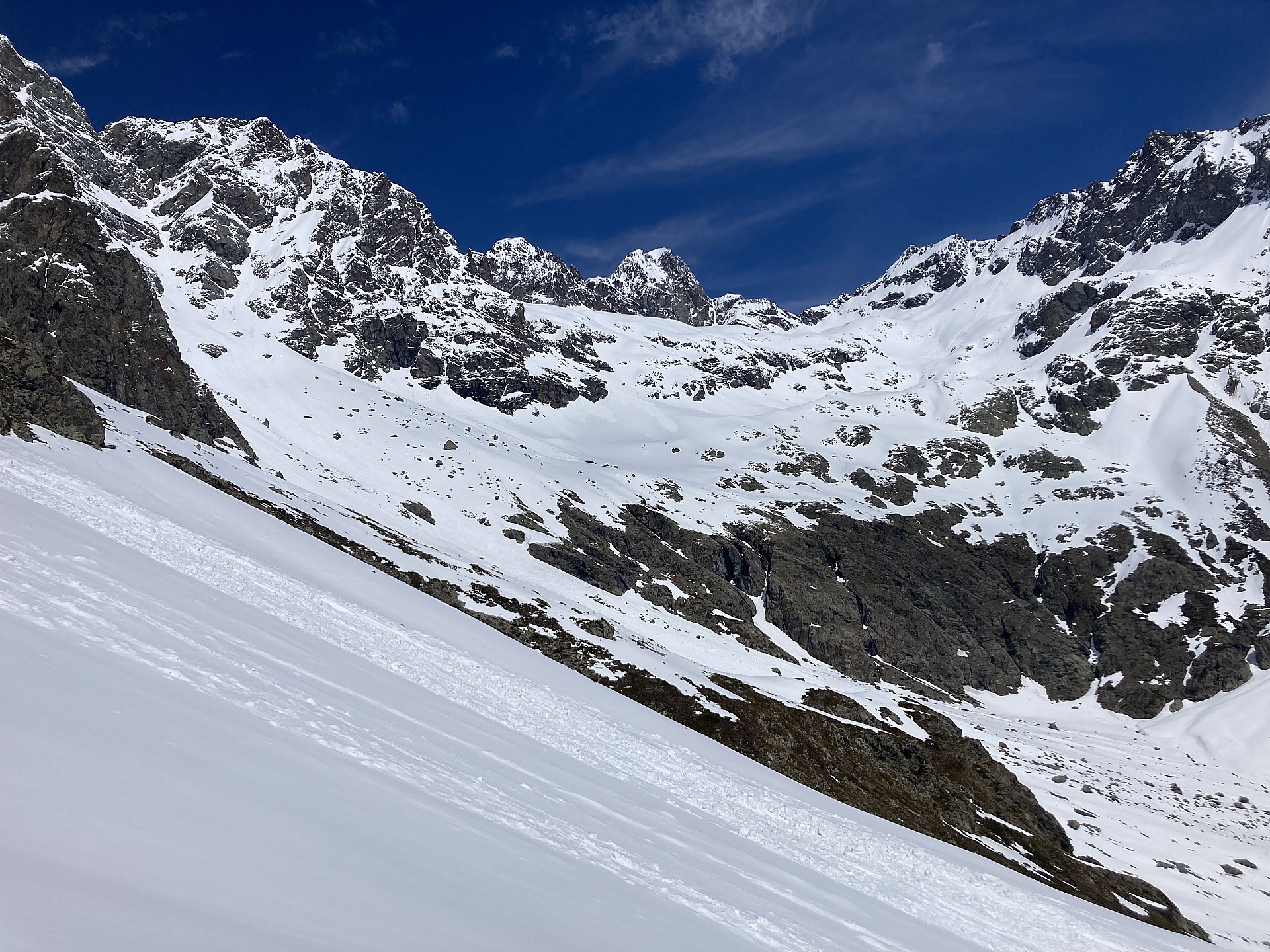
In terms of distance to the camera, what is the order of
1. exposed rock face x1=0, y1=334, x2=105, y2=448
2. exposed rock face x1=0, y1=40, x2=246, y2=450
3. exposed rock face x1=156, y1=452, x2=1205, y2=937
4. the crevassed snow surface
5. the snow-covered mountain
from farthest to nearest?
exposed rock face x1=0, y1=40, x2=246, y2=450 → exposed rock face x1=156, y1=452, x2=1205, y2=937 → exposed rock face x1=0, y1=334, x2=105, y2=448 → the snow-covered mountain → the crevassed snow surface

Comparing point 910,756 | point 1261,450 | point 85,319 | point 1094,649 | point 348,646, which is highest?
point 1261,450

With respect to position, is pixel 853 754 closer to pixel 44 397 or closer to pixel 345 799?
pixel 345 799

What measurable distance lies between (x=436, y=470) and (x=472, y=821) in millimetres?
121699

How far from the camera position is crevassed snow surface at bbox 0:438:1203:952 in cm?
596

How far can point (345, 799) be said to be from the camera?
379 inches

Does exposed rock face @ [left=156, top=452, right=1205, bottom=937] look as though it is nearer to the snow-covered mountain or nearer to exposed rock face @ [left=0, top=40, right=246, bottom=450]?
the snow-covered mountain

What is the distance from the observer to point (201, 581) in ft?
75.5

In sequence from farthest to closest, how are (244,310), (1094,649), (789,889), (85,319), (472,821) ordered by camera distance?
(244,310) → (1094,649) → (85,319) → (789,889) → (472,821)

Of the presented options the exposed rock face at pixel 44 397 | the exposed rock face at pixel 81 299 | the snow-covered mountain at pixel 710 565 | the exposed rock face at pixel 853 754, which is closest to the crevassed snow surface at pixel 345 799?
the snow-covered mountain at pixel 710 565

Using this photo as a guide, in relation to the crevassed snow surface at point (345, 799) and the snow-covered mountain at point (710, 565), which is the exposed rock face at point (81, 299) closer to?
the snow-covered mountain at point (710, 565)

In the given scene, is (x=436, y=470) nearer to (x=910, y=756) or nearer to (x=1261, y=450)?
(x=910, y=756)

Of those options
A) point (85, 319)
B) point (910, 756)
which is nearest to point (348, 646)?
point (910, 756)

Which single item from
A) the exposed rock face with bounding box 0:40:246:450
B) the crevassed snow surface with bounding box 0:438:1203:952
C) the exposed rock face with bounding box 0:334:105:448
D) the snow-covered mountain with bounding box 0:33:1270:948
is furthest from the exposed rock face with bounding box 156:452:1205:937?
the exposed rock face with bounding box 0:40:246:450

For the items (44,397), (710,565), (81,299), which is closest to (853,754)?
(44,397)
